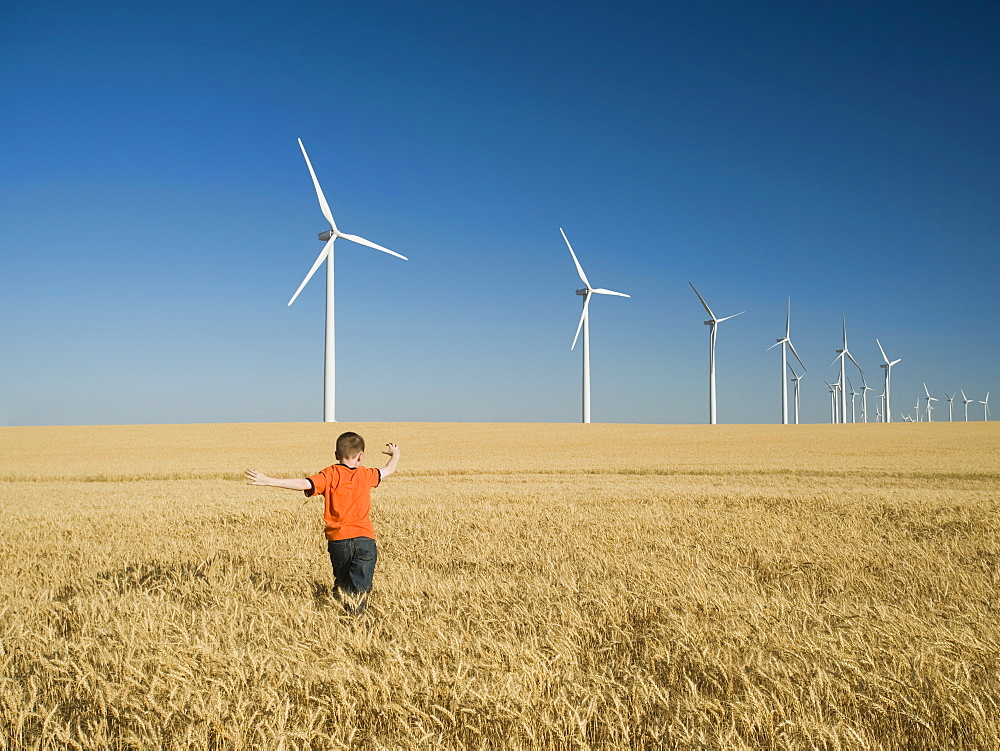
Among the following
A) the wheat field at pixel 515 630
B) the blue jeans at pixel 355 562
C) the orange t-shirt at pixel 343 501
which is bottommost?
the wheat field at pixel 515 630

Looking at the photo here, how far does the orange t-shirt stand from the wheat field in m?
0.80

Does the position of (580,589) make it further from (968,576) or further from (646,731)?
(968,576)

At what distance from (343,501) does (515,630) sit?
8.05 feet

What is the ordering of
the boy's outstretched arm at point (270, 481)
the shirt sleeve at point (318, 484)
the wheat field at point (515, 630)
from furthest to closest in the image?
the shirt sleeve at point (318, 484) → the boy's outstretched arm at point (270, 481) → the wheat field at point (515, 630)

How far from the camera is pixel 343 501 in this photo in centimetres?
745

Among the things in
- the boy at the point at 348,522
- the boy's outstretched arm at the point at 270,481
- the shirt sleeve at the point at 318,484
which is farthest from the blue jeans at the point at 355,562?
the boy's outstretched arm at the point at 270,481

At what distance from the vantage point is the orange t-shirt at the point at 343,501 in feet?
24.4

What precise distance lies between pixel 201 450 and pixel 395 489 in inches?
1343

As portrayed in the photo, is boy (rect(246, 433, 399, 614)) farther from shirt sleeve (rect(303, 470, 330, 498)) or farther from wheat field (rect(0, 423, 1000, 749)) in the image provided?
wheat field (rect(0, 423, 1000, 749))

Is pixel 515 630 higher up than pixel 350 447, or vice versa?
pixel 350 447

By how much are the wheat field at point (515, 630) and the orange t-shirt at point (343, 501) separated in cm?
80

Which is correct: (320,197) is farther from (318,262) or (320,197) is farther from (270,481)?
(270,481)

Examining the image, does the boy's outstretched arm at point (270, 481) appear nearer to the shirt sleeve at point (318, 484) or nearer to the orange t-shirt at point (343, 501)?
the shirt sleeve at point (318, 484)

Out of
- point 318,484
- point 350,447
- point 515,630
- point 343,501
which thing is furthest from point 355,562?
point 515,630
